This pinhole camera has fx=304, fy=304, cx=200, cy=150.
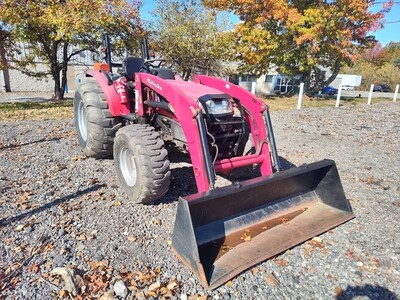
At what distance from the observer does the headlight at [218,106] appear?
3.34 m

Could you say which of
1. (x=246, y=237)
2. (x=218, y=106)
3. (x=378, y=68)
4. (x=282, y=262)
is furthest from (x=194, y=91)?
(x=378, y=68)

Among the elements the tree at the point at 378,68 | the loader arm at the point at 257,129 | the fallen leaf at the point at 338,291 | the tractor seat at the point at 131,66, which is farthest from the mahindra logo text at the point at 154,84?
the tree at the point at 378,68

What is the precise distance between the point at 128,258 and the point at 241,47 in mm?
17743

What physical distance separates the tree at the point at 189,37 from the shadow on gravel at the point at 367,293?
16.3 meters

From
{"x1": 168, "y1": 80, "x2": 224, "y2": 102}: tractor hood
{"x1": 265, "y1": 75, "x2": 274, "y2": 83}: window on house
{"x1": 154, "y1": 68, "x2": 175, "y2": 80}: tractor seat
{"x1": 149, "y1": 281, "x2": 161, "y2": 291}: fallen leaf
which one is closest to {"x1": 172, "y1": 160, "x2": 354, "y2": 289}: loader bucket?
{"x1": 149, "y1": 281, "x2": 161, "y2": 291}: fallen leaf

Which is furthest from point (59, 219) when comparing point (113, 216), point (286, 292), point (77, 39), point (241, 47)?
point (241, 47)

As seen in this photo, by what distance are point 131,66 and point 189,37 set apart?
13864 mm

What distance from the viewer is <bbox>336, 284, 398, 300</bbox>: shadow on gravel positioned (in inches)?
94.0

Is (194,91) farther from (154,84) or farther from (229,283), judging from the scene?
(229,283)

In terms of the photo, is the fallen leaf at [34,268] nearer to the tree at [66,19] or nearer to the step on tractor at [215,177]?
the step on tractor at [215,177]

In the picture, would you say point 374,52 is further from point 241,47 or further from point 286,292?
point 286,292

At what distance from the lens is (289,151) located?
646cm

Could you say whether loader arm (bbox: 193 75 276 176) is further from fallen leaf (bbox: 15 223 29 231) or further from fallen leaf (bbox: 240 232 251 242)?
fallen leaf (bbox: 15 223 29 231)

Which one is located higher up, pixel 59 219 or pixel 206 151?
pixel 206 151
